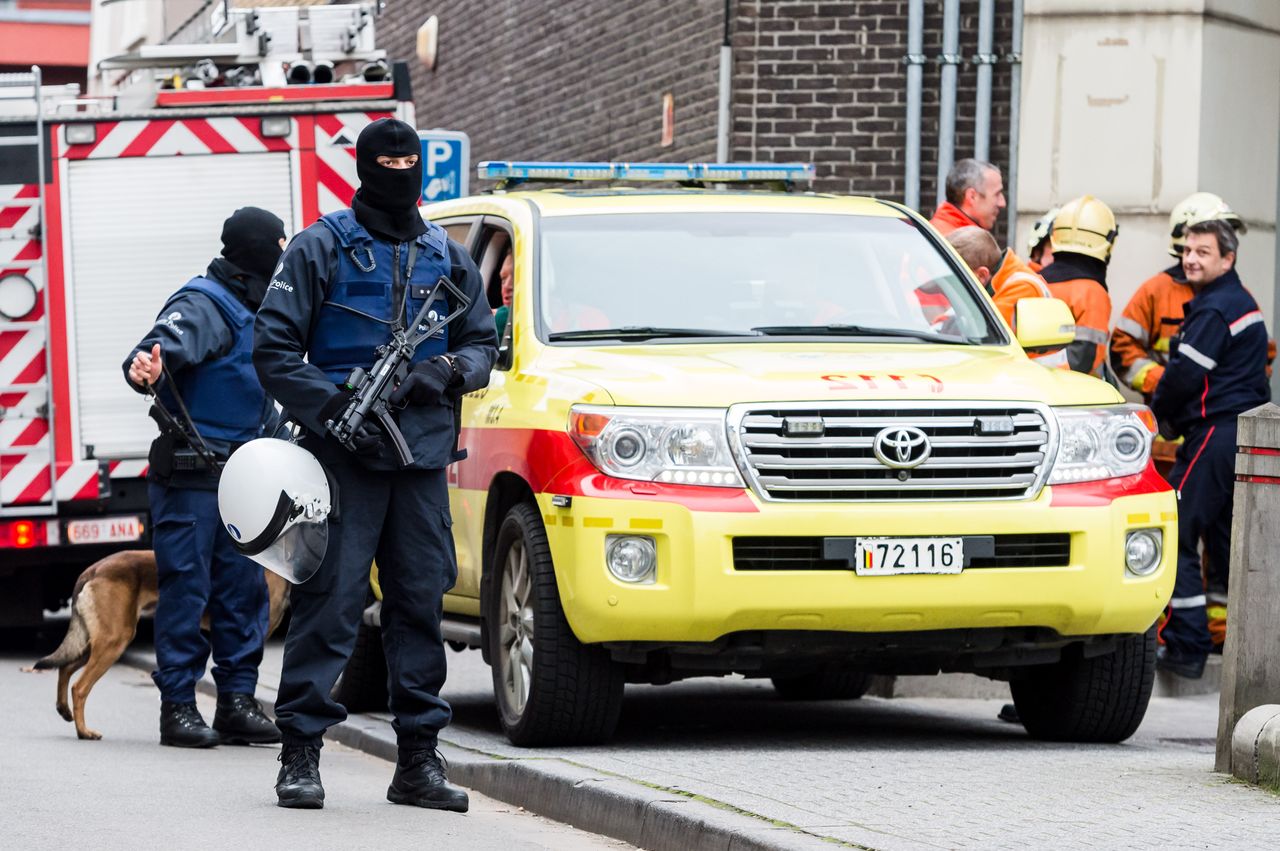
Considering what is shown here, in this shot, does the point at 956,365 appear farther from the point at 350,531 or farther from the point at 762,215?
the point at 350,531

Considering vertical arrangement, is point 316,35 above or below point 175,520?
above

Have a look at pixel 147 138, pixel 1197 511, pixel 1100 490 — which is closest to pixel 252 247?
pixel 1100 490

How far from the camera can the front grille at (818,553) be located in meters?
7.95

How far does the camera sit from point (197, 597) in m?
9.41

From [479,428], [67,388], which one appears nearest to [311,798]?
[479,428]

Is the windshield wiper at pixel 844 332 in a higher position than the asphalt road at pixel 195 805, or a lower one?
higher

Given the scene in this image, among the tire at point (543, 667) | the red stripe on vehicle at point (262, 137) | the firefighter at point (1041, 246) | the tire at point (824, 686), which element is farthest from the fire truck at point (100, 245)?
the tire at point (543, 667)

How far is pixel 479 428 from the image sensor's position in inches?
359

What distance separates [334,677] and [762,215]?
2994 mm

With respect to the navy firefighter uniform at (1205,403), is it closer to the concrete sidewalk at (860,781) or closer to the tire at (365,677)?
the concrete sidewalk at (860,781)

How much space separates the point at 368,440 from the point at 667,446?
3.89ft

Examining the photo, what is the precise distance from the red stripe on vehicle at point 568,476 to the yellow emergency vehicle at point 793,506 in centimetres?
1

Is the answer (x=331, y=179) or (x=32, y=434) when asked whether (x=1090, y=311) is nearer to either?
(x=331, y=179)

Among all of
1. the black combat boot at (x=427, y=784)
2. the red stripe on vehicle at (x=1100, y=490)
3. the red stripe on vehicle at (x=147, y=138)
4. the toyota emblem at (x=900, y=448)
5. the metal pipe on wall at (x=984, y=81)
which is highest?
the metal pipe on wall at (x=984, y=81)
